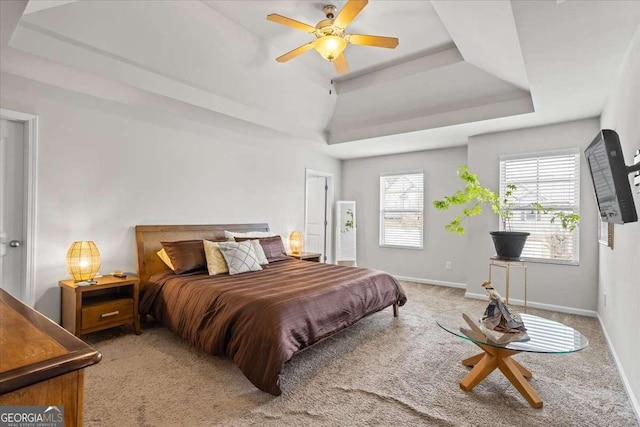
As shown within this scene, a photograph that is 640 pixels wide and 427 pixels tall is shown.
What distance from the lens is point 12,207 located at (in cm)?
288

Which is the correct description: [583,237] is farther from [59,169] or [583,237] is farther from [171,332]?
[59,169]

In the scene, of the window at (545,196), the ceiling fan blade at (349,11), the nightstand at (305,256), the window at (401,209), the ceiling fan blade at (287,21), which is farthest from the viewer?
the window at (401,209)

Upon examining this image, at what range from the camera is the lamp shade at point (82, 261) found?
2994mm

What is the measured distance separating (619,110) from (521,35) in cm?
136

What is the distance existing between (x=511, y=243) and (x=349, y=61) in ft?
9.89

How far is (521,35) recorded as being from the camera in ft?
7.43

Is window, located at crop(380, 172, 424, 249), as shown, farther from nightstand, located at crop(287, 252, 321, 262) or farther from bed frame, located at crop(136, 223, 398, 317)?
bed frame, located at crop(136, 223, 398, 317)

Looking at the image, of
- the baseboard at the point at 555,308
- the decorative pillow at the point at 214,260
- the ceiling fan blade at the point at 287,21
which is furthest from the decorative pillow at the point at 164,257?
the baseboard at the point at 555,308

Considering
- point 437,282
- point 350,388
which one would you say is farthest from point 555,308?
point 350,388

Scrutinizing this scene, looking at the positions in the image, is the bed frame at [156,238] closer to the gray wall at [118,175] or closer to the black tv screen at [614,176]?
the gray wall at [118,175]

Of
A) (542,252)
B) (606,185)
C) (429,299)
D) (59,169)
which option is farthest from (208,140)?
(542,252)

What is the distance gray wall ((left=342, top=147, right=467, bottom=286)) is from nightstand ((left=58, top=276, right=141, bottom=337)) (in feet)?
14.6

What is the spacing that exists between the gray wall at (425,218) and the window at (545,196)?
3.42 feet

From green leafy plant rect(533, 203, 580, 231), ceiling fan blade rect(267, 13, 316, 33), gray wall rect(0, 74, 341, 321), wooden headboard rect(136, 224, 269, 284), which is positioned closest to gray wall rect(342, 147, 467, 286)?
green leafy plant rect(533, 203, 580, 231)
